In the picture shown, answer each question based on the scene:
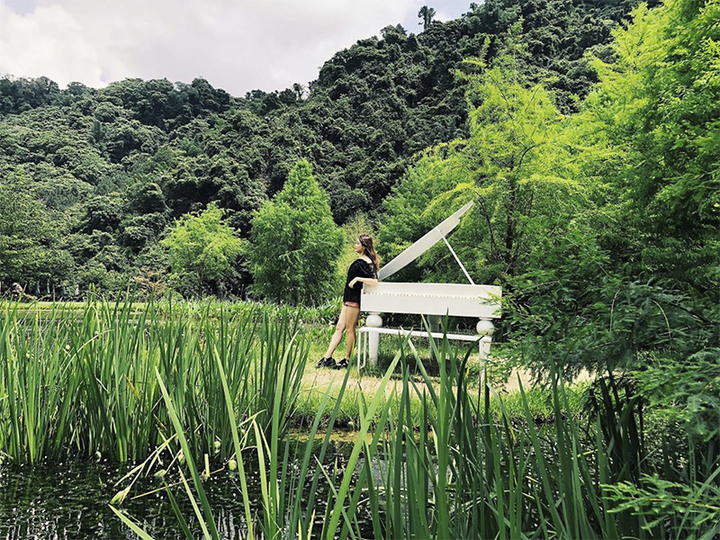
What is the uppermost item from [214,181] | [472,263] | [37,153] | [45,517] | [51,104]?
[51,104]

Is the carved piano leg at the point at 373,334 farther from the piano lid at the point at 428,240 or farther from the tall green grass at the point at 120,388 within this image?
the tall green grass at the point at 120,388

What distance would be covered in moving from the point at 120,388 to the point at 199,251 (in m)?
21.6

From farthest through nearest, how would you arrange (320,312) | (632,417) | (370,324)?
(320,312) → (370,324) → (632,417)

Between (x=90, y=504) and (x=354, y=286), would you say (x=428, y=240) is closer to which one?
(x=354, y=286)

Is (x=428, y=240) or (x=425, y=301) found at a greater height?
(x=428, y=240)

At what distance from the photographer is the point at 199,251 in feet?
75.8

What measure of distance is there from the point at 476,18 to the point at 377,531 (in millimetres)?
40857

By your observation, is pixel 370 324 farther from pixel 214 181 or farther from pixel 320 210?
pixel 214 181

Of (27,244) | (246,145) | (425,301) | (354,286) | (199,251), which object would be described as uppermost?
(246,145)

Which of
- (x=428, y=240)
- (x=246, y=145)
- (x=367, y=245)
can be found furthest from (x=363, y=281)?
(x=246, y=145)

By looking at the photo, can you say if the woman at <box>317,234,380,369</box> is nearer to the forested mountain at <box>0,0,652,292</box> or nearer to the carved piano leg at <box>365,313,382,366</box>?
the carved piano leg at <box>365,313,382,366</box>

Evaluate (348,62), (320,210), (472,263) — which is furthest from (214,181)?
(472,263)

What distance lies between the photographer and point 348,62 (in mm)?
39844

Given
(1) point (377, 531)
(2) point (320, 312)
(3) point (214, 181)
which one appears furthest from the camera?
(3) point (214, 181)
